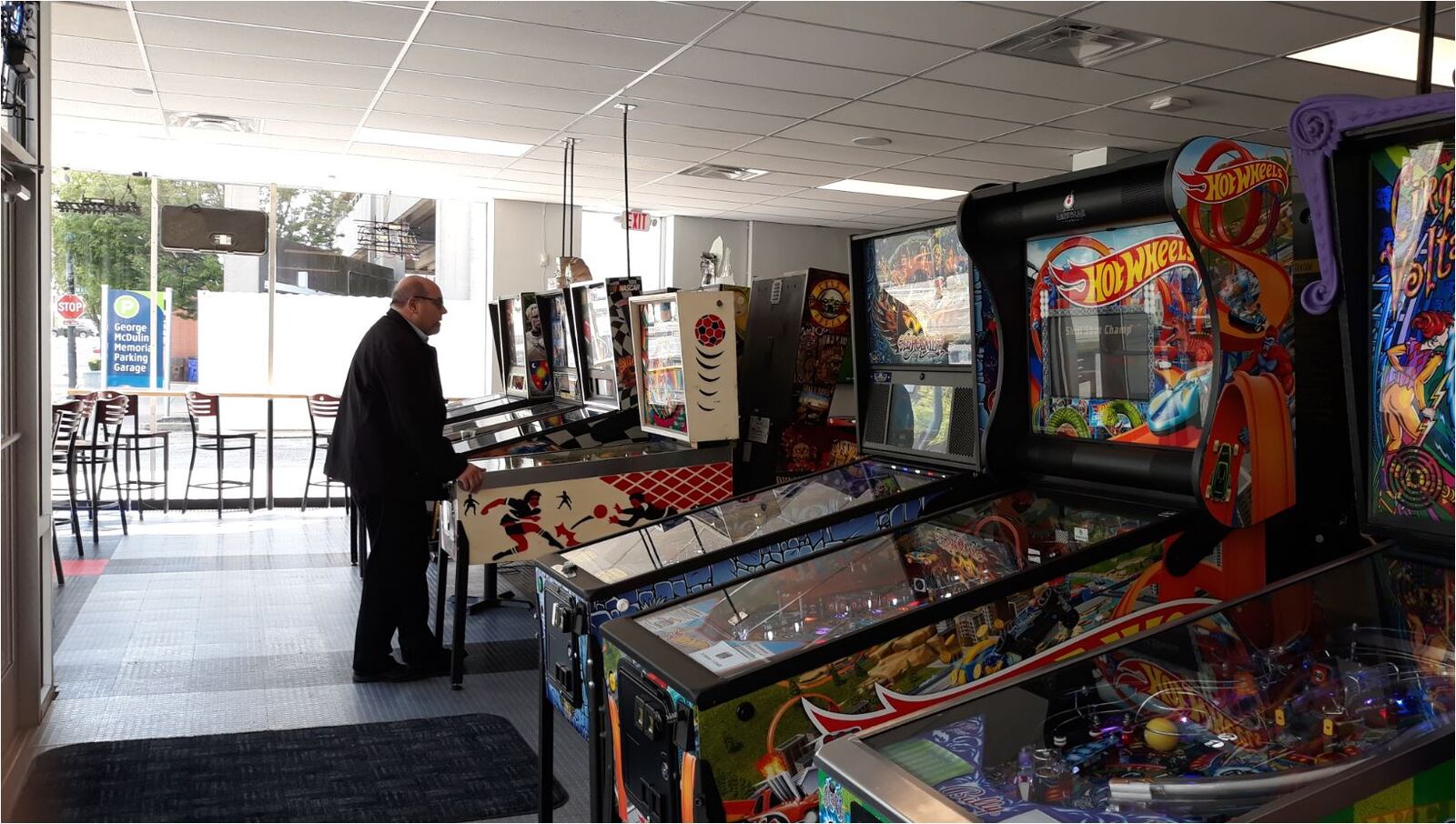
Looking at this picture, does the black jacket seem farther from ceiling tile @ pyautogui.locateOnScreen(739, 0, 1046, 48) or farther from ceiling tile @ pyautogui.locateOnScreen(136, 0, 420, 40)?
ceiling tile @ pyautogui.locateOnScreen(739, 0, 1046, 48)

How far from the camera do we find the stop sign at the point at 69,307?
818 centimetres

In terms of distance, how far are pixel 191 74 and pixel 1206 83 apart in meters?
5.09

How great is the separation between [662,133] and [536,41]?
1.86 metres

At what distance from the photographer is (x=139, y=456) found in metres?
7.87

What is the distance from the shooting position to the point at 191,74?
528 centimetres

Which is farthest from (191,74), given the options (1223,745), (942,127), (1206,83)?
(1223,745)

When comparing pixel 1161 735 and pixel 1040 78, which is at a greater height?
pixel 1040 78

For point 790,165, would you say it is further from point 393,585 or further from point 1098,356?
point 1098,356

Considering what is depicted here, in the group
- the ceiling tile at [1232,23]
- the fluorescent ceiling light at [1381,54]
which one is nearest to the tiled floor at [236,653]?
the ceiling tile at [1232,23]

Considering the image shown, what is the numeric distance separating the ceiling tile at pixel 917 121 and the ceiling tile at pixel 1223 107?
2.59ft

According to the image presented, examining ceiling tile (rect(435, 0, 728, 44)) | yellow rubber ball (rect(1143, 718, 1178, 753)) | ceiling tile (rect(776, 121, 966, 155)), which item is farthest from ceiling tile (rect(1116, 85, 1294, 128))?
yellow rubber ball (rect(1143, 718, 1178, 753))

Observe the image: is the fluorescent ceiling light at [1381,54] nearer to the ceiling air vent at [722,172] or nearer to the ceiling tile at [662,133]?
the ceiling tile at [662,133]

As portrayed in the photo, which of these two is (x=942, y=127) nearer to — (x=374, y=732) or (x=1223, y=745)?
(x=374, y=732)

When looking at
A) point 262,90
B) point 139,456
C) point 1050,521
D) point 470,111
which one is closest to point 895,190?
point 470,111
